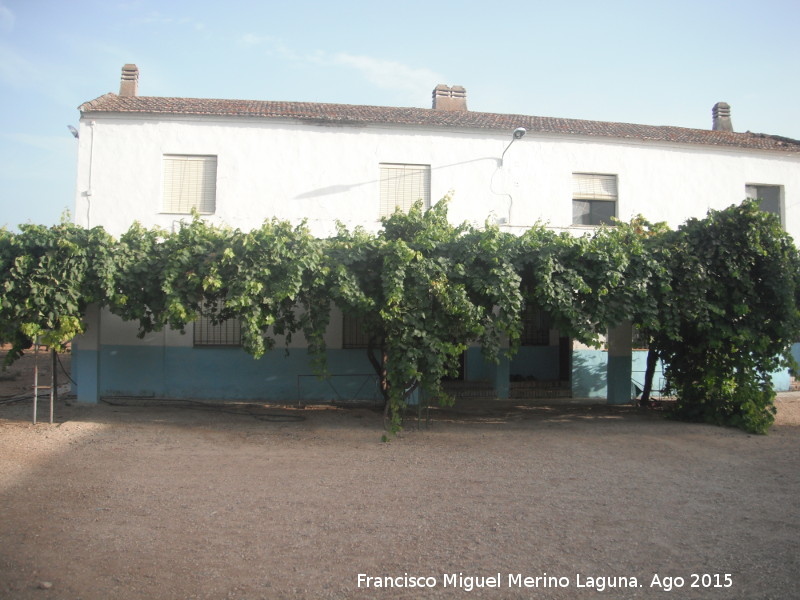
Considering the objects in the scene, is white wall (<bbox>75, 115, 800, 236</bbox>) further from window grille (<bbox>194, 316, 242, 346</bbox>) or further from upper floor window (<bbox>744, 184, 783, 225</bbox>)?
window grille (<bbox>194, 316, 242, 346</bbox>)

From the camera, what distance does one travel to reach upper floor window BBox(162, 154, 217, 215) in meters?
13.4

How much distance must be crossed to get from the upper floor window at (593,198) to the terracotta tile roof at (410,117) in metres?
1.08

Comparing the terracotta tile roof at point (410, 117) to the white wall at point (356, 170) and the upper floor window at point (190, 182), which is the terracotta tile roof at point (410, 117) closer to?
the white wall at point (356, 170)

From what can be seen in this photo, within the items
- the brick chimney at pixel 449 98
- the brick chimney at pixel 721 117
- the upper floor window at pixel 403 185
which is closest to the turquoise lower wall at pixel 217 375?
the upper floor window at pixel 403 185

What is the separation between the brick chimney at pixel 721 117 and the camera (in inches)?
714

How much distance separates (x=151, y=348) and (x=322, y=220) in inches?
190

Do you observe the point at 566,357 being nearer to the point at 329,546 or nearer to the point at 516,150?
the point at 516,150

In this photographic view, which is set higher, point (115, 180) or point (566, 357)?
point (115, 180)

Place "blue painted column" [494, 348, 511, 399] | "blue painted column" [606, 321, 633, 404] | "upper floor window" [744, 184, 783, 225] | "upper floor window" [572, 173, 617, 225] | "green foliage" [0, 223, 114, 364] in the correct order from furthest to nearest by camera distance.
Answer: "upper floor window" [744, 184, 783, 225], "upper floor window" [572, 173, 617, 225], "blue painted column" [494, 348, 511, 399], "blue painted column" [606, 321, 633, 404], "green foliage" [0, 223, 114, 364]

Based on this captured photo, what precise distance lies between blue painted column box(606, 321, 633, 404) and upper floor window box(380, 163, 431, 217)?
5.44 m

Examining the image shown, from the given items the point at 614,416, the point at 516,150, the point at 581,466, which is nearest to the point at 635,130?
the point at 516,150

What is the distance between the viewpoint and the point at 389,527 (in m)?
5.38

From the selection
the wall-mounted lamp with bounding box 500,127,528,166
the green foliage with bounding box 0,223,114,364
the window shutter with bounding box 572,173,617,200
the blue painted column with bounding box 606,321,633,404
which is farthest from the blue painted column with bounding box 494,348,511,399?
the green foliage with bounding box 0,223,114,364

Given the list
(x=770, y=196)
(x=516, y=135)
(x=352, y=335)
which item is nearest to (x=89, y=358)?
(x=352, y=335)
